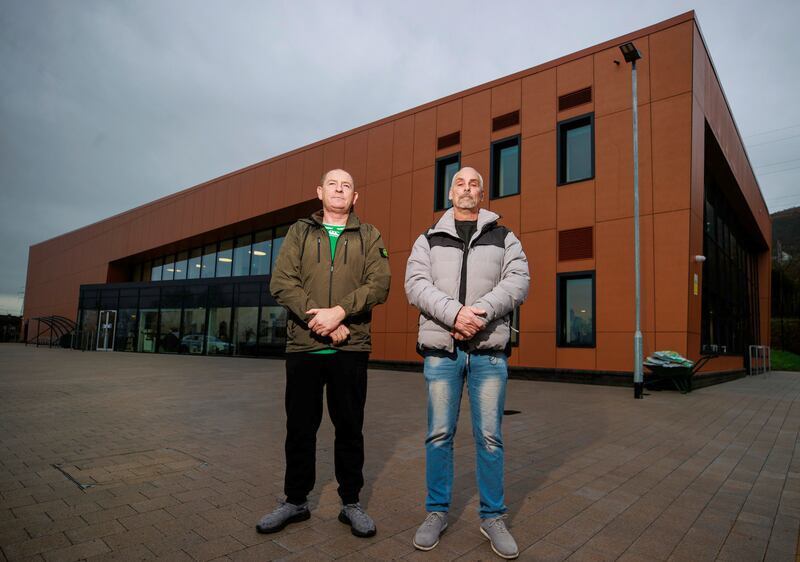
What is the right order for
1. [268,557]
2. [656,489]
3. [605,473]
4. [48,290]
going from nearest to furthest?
[268,557]
[656,489]
[605,473]
[48,290]

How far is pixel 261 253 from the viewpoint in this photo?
80.9 ft

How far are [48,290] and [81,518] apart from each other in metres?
44.8

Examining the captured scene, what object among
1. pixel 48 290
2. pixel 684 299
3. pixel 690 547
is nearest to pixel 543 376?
pixel 684 299

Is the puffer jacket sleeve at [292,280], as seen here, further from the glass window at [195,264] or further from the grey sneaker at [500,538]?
the glass window at [195,264]

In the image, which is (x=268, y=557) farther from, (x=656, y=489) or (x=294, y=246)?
(x=656, y=489)

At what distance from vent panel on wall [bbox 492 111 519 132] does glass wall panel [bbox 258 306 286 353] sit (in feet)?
40.4


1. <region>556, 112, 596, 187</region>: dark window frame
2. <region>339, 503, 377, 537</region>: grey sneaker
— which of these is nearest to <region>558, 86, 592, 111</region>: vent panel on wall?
<region>556, 112, 596, 187</region>: dark window frame

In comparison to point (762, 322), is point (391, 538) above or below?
below

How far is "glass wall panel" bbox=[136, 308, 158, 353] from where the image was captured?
89.6 ft

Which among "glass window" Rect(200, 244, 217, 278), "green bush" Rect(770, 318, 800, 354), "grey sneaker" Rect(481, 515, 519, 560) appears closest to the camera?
"grey sneaker" Rect(481, 515, 519, 560)

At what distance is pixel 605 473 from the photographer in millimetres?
4059

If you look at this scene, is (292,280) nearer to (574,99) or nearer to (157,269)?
(574,99)

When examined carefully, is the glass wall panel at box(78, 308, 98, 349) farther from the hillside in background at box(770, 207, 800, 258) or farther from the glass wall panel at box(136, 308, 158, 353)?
the hillside in background at box(770, 207, 800, 258)

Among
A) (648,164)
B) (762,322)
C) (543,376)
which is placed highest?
(648,164)
